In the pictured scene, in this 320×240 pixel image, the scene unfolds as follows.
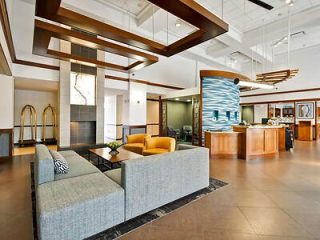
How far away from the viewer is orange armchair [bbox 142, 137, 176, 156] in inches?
196

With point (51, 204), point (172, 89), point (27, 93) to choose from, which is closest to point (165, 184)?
point (51, 204)

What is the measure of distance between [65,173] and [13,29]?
5.32 meters

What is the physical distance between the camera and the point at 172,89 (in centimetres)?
966

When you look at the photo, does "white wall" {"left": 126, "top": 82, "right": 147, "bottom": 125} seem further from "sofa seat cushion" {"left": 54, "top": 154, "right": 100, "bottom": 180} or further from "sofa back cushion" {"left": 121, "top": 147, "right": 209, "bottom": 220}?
"sofa back cushion" {"left": 121, "top": 147, "right": 209, "bottom": 220}

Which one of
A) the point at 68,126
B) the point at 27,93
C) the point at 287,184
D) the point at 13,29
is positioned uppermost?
the point at 13,29

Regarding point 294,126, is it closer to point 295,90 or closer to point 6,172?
point 295,90

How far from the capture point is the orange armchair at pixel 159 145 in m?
4.98

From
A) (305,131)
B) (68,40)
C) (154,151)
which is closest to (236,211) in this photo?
(154,151)

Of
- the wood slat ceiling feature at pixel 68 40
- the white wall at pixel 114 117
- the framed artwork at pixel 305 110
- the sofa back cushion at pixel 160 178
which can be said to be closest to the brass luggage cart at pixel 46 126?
the white wall at pixel 114 117

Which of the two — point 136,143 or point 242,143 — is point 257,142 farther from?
point 136,143

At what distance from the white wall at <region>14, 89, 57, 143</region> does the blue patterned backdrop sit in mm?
7065

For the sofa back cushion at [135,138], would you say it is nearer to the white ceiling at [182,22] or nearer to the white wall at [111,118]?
the white ceiling at [182,22]

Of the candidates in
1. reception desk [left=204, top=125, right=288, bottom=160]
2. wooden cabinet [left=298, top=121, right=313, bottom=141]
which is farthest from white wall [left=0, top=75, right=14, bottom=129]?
wooden cabinet [left=298, top=121, right=313, bottom=141]

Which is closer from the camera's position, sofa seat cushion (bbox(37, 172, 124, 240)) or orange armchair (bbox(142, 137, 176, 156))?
sofa seat cushion (bbox(37, 172, 124, 240))
